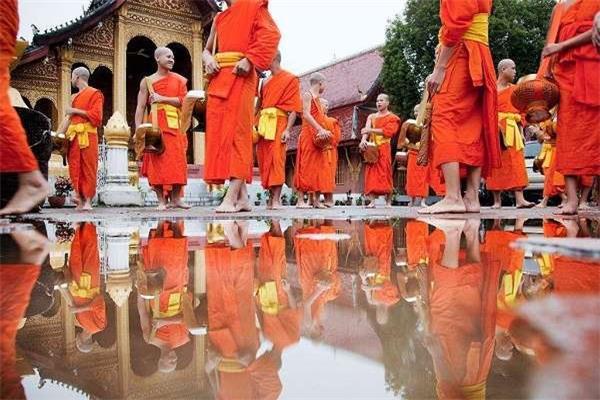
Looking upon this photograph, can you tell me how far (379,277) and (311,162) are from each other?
6.20 m

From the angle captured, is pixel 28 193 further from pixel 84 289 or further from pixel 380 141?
pixel 380 141

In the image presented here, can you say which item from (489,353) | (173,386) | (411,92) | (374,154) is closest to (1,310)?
(173,386)

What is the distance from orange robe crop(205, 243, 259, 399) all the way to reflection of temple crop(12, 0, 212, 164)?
11.8 m

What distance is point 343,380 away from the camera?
58cm

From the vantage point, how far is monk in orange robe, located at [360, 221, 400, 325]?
0.97 m

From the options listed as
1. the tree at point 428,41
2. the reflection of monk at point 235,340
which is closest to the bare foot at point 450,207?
the reflection of monk at point 235,340

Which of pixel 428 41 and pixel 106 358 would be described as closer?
pixel 106 358

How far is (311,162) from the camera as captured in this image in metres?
7.46

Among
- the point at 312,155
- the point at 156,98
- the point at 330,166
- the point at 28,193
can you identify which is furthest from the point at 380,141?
the point at 28,193

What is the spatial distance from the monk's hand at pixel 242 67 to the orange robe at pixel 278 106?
218 centimetres

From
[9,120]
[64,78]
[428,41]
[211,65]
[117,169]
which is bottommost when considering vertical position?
[9,120]

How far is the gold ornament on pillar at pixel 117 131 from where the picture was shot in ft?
29.7

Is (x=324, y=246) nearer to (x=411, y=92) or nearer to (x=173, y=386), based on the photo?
(x=173, y=386)

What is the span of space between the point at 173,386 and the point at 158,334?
20 cm
